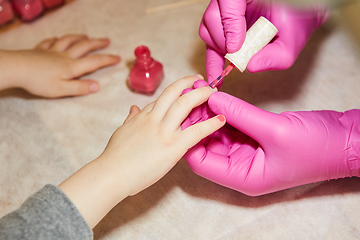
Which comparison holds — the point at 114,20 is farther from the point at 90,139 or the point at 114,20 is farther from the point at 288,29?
the point at 288,29

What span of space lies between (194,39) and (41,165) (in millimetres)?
626

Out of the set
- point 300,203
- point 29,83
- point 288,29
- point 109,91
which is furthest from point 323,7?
point 29,83

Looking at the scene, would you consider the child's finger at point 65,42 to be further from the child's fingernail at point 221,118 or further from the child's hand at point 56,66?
the child's fingernail at point 221,118

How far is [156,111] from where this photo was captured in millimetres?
698

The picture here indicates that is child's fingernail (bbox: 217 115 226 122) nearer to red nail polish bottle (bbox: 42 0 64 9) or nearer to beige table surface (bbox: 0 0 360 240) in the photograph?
beige table surface (bbox: 0 0 360 240)

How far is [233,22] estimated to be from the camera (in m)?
0.73

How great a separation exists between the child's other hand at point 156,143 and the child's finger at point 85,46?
495 millimetres

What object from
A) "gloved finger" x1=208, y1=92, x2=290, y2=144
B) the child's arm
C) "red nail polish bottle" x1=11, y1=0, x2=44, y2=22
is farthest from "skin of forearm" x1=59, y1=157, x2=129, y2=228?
"red nail polish bottle" x1=11, y1=0, x2=44, y2=22

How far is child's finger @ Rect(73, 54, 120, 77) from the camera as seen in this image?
3.37ft

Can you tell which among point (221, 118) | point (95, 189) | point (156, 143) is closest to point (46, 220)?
point (95, 189)

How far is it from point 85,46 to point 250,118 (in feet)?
2.16

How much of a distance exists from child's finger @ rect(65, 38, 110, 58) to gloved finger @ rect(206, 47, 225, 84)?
44cm

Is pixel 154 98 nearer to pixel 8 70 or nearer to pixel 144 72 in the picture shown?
pixel 144 72

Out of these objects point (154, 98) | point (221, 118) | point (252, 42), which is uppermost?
point (252, 42)
